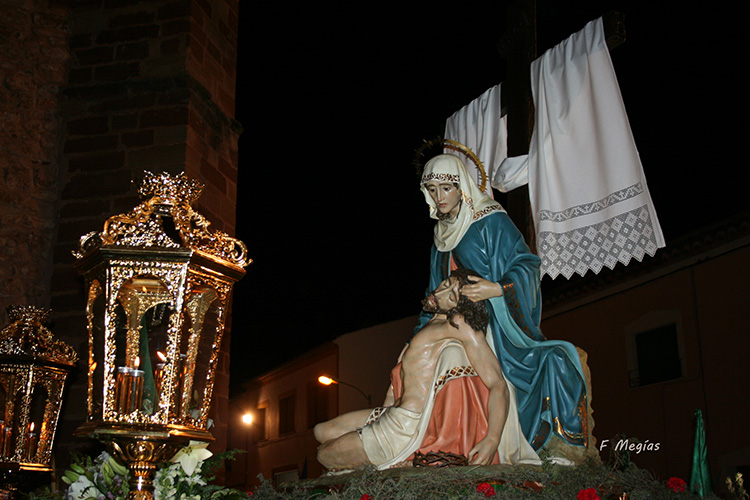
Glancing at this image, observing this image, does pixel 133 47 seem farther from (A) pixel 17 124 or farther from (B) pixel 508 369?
(B) pixel 508 369

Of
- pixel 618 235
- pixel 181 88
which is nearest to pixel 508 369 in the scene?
pixel 618 235

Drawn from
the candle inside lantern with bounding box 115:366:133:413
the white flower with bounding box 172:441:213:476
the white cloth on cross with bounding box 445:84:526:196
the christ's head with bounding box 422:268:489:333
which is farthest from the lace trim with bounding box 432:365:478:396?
the white cloth on cross with bounding box 445:84:526:196

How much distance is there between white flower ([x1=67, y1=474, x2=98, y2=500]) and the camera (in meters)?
3.11

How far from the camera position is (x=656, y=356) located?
1316 centimetres

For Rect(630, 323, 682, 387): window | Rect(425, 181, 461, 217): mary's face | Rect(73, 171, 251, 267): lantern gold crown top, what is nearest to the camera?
Rect(73, 171, 251, 267): lantern gold crown top

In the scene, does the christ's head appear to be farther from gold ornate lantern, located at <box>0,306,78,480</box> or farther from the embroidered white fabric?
gold ornate lantern, located at <box>0,306,78,480</box>

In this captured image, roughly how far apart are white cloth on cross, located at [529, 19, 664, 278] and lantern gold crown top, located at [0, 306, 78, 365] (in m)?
3.38

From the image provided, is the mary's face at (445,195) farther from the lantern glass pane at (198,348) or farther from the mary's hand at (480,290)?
the lantern glass pane at (198,348)

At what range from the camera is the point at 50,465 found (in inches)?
210

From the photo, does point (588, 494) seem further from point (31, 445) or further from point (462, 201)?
point (31, 445)

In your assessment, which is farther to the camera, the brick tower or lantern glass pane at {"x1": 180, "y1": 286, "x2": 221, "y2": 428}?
the brick tower

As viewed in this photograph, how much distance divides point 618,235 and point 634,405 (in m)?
8.94

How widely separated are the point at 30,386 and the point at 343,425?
7.82ft

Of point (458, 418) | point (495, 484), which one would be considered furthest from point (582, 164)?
point (495, 484)
